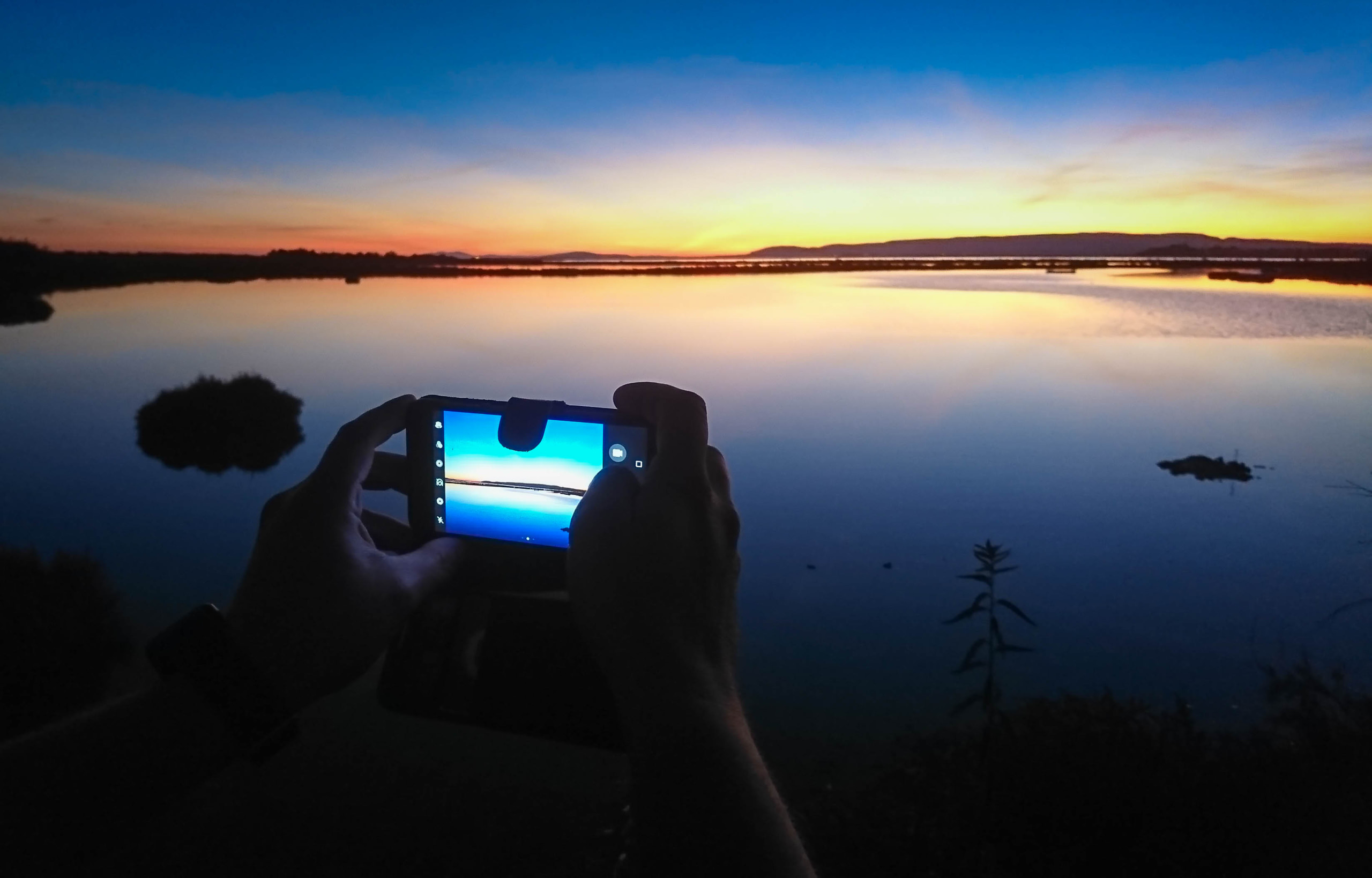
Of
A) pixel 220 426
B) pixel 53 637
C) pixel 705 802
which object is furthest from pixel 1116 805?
pixel 220 426

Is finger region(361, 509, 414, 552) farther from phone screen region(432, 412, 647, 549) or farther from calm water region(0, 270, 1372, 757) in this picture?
calm water region(0, 270, 1372, 757)

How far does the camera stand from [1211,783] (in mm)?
4168

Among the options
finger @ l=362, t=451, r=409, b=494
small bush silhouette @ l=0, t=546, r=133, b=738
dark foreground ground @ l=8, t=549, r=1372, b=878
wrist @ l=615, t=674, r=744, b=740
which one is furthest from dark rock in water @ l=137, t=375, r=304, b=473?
wrist @ l=615, t=674, r=744, b=740

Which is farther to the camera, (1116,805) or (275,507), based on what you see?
(1116,805)

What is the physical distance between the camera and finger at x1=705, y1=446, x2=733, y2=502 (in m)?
1.13

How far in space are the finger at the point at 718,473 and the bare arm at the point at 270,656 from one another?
0.58 metres

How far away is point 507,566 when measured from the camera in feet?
4.66

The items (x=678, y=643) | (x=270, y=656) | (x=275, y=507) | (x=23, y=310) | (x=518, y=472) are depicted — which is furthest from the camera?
(x=23, y=310)

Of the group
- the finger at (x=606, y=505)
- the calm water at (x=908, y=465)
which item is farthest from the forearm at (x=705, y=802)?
the calm water at (x=908, y=465)

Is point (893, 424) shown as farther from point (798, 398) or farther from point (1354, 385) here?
point (1354, 385)

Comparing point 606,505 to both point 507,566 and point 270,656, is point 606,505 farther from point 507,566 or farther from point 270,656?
point 270,656

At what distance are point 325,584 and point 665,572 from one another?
0.63 m

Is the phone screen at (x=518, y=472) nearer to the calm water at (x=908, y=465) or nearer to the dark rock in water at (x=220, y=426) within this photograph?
the calm water at (x=908, y=465)

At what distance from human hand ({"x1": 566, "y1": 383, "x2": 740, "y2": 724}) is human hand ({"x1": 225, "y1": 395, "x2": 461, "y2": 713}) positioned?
1.36 feet
